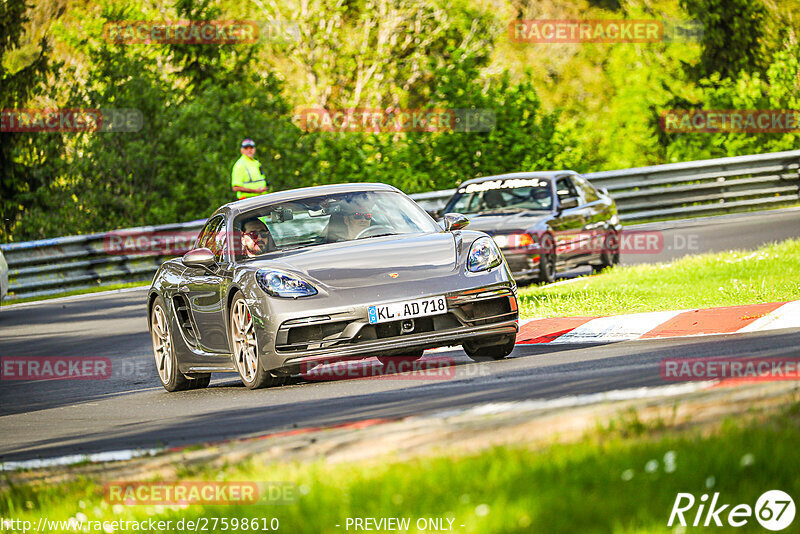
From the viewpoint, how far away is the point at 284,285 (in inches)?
352

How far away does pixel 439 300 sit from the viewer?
892cm

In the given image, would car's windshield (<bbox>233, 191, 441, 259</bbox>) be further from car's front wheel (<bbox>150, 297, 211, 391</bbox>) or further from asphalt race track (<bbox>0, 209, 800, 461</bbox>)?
car's front wheel (<bbox>150, 297, 211, 391</bbox>)

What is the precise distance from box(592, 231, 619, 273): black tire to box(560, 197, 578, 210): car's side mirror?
1212 mm

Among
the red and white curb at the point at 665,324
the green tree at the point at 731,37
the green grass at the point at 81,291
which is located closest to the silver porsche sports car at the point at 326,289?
the red and white curb at the point at 665,324

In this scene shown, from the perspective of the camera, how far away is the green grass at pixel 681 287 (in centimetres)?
1162

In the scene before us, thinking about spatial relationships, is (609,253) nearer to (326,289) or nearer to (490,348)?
(490,348)

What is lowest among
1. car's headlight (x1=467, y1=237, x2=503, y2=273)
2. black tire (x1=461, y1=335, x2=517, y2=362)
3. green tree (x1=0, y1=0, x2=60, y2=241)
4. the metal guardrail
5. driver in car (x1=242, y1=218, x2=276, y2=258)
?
the metal guardrail

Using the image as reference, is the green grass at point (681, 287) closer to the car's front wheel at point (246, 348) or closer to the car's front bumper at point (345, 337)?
the car's front bumper at point (345, 337)

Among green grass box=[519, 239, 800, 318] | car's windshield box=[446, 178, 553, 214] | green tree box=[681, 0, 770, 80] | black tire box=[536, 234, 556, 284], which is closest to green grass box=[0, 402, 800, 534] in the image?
green grass box=[519, 239, 800, 318]

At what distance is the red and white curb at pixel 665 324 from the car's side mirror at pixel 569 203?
191 inches

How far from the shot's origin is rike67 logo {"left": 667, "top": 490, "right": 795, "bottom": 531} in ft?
12.2

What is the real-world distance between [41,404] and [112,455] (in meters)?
4.17

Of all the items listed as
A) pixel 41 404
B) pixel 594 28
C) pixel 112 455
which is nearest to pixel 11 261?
pixel 41 404

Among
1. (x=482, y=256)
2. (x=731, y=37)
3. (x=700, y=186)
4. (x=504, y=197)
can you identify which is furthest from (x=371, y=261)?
(x=731, y=37)
